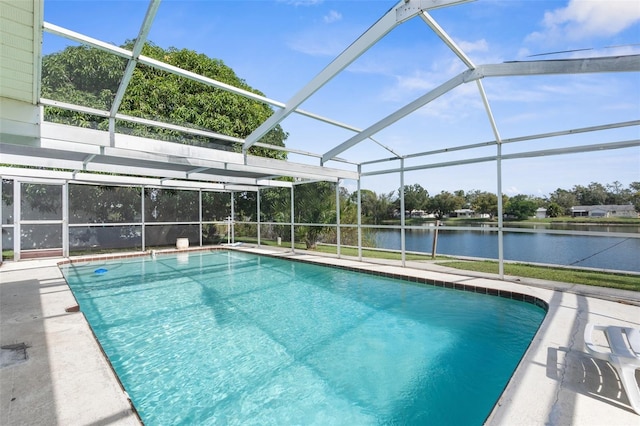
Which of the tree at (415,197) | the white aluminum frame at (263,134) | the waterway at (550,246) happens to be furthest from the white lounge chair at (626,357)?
the tree at (415,197)

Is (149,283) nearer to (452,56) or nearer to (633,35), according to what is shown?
(452,56)

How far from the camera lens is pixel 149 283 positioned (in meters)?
7.50

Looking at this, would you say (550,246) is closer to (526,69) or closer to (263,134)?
(526,69)

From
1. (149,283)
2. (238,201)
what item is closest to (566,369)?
(149,283)

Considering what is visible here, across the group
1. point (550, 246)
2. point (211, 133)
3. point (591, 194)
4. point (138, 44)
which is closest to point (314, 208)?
point (211, 133)

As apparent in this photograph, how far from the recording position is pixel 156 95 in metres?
11.7

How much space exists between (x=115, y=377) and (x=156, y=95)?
11547 mm

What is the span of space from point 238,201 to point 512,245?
1236cm

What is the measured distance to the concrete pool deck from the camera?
2.27 metres

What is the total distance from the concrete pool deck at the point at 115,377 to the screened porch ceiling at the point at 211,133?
2.65 meters

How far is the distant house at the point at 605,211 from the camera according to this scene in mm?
5395

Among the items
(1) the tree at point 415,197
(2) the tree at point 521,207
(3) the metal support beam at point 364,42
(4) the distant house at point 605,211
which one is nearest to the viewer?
(3) the metal support beam at point 364,42

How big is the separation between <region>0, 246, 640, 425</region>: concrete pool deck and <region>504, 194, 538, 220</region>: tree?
1.92 meters

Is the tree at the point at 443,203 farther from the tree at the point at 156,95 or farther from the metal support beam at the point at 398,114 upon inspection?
the tree at the point at 156,95
